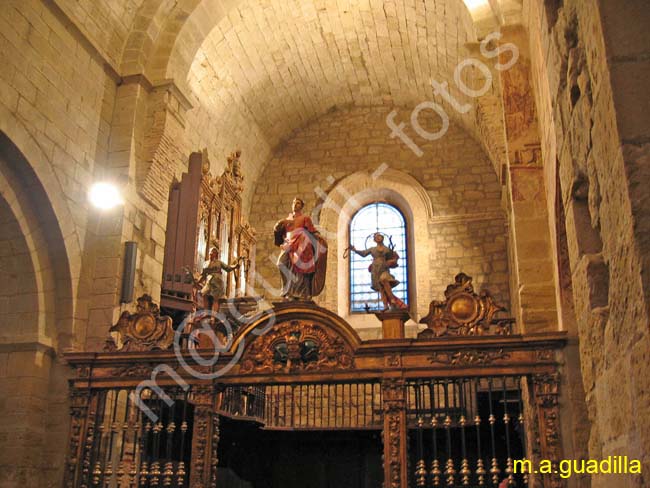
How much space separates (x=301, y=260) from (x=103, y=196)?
8.88 feet

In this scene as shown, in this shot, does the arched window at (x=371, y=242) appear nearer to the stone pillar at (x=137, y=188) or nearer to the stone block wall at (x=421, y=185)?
the stone block wall at (x=421, y=185)

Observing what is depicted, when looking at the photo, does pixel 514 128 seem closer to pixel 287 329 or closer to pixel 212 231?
pixel 287 329

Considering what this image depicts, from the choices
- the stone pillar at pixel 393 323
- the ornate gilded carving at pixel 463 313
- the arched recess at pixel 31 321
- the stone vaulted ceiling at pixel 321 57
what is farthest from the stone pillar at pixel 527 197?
the arched recess at pixel 31 321

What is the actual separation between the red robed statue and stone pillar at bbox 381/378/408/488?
1.34 meters

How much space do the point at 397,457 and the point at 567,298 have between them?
2.09 m

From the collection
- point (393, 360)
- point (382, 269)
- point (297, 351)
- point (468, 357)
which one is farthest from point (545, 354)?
point (297, 351)

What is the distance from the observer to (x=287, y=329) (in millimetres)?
6547

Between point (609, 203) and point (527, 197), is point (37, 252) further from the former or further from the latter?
point (609, 203)

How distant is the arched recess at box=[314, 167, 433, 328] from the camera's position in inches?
514

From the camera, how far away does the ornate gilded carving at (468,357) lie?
19.7ft

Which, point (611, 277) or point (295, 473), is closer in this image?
point (611, 277)

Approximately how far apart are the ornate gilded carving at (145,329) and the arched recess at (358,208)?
21.1ft

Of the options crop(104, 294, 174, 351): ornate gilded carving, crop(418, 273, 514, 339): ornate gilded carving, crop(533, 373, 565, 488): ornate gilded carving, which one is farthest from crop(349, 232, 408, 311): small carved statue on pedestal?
crop(104, 294, 174, 351): ornate gilded carving

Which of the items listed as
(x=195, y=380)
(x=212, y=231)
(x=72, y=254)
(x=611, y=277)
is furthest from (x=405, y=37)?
(x=611, y=277)
